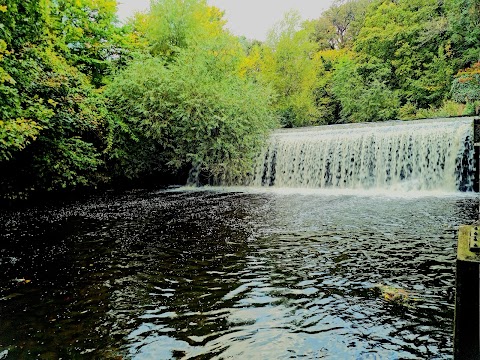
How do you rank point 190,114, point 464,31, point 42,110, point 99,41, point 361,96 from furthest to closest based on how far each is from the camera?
point 361,96 → point 464,31 → point 99,41 → point 190,114 → point 42,110

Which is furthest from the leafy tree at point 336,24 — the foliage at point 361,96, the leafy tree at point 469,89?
the leafy tree at point 469,89

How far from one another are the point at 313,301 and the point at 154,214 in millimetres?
6220

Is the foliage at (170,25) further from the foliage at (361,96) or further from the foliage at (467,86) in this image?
the foliage at (467,86)

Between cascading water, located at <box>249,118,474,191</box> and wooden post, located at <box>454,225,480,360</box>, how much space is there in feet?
37.6

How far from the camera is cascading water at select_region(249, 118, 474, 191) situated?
40.1 ft

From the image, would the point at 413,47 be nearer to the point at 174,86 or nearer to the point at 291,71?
the point at 291,71

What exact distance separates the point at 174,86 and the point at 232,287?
10.5m

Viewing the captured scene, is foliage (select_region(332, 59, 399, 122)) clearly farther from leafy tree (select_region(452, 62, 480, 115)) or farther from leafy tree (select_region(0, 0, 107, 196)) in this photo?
leafy tree (select_region(0, 0, 107, 196))

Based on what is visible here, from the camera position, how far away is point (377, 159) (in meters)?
13.5

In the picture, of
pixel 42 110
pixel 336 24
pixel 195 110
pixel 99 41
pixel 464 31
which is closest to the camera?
pixel 42 110

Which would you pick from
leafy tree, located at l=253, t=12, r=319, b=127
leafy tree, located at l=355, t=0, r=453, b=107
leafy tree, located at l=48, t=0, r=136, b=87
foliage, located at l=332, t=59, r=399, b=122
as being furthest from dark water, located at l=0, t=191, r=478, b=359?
leafy tree, located at l=253, t=12, r=319, b=127

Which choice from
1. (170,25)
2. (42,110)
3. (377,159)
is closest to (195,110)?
(42,110)

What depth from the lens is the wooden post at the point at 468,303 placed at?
1.82 metres

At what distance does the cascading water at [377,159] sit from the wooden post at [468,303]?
11455mm
